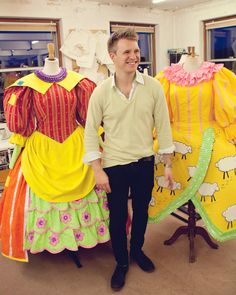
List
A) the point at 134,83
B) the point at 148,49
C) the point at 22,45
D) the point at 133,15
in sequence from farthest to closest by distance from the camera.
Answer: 1. the point at 148,49
2. the point at 133,15
3. the point at 22,45
4. the point at 134,83

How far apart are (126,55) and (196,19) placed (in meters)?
3.53

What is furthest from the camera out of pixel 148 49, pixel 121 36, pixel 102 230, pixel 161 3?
pixel 148 49

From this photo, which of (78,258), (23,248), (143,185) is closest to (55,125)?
(143,185)

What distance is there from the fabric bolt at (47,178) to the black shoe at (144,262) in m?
0.28

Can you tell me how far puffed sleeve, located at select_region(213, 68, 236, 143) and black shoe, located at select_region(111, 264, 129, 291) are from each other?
3.30ft

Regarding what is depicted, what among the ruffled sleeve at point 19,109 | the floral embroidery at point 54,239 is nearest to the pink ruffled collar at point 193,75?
the ruffled sleeve at point 19,109

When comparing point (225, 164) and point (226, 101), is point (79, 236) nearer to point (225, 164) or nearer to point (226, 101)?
point (225, 164)

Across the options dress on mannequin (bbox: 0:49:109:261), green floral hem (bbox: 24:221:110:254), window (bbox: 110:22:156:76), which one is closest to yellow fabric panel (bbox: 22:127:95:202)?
dress on mannequin (bbox: 0:49:109:261)

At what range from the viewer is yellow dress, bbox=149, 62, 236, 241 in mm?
1876

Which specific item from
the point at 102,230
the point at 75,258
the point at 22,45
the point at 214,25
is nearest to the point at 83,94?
the point at 102,230

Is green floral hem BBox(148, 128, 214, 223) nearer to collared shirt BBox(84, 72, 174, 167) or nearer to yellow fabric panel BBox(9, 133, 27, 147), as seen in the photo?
collared shirt BBox(84, 72, 174, 167)

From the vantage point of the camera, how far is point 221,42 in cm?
477

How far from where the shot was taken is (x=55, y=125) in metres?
2.00

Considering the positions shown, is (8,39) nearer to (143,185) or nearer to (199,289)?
→ (143,185)
